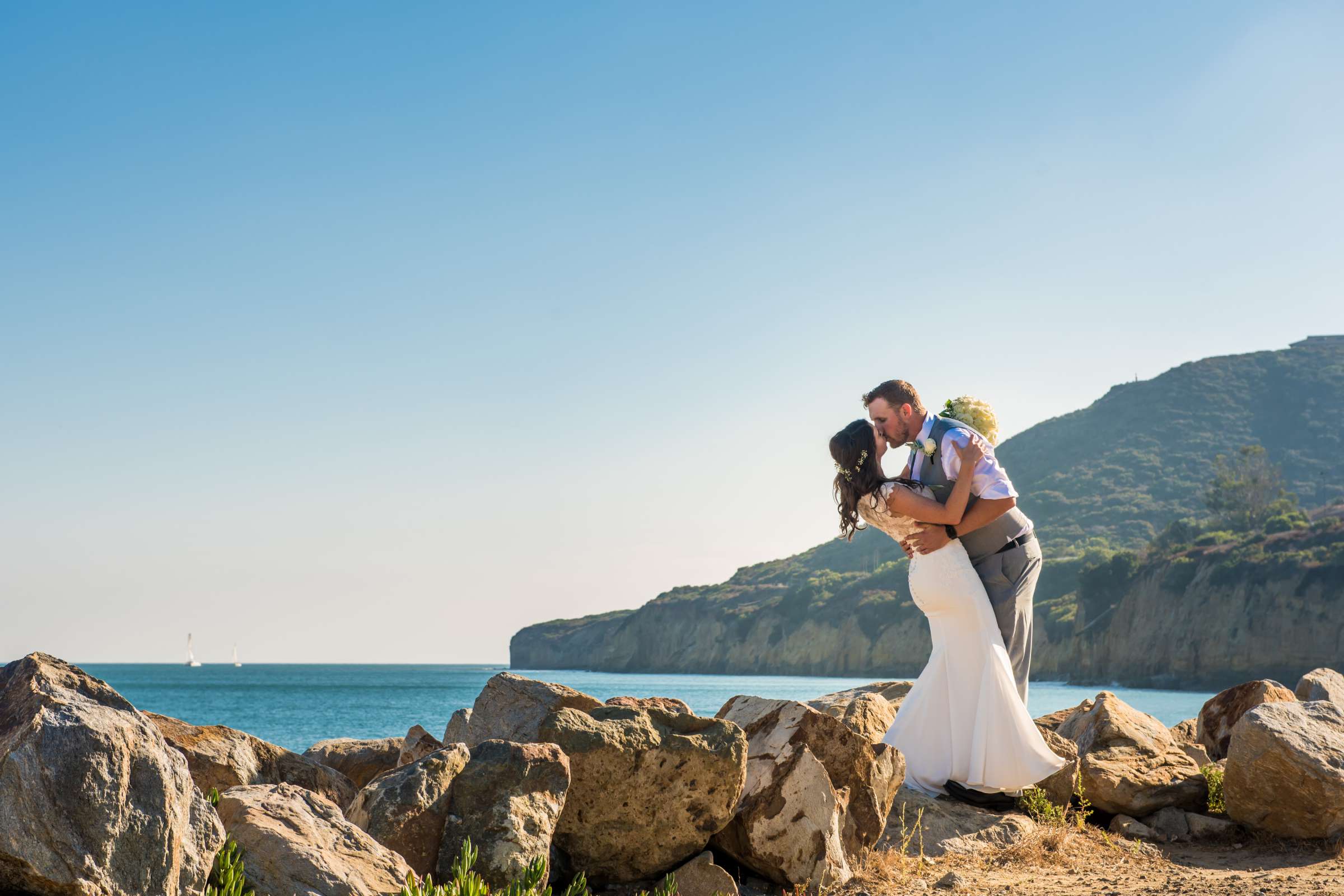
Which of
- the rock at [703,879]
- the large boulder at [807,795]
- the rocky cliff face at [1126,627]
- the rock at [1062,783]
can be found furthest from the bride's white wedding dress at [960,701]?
the rocky cliff face at [1126,627]

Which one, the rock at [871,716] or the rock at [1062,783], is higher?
the rock at [871,716]

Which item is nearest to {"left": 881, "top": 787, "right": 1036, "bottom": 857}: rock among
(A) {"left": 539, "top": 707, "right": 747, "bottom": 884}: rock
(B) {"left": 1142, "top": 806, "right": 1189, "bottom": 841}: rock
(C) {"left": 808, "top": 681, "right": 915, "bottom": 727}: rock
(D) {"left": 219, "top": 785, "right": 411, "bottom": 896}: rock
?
(C) {"left": 808, "top": 681, "right": 915, "bottom": 727}: rock

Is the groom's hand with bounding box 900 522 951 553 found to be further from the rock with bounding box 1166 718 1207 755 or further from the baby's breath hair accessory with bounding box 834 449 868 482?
the rock with bounding box 1166 718 1207 755

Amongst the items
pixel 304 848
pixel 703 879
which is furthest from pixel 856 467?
pixel 304 848

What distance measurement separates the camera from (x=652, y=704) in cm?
530

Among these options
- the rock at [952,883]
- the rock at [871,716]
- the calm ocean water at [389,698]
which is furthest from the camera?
the calm ocean water at [389,698]

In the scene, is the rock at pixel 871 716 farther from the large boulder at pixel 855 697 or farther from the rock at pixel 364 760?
the rock at pixel 364 760

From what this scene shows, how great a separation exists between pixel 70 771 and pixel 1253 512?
87.4 meters

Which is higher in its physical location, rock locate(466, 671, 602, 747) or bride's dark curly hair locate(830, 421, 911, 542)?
bride's dark curly hair locate(830, 421, 911, 542)

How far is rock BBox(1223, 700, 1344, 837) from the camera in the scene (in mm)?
6555

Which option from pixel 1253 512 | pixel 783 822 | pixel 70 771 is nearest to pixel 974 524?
pixel 783 822

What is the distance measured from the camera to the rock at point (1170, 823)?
700cm

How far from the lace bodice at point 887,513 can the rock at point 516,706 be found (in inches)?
81.3

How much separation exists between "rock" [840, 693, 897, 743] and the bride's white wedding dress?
0.10 m
